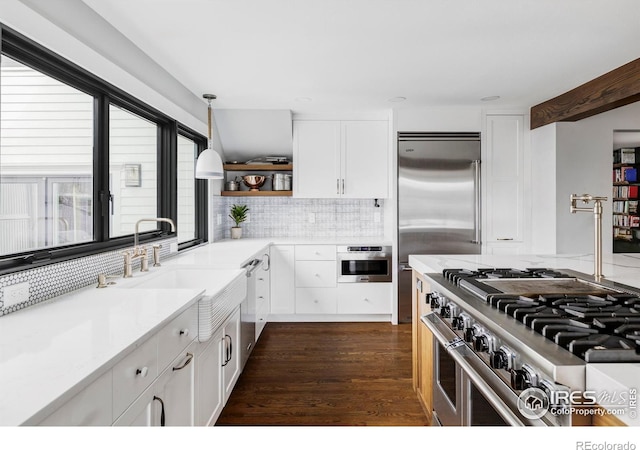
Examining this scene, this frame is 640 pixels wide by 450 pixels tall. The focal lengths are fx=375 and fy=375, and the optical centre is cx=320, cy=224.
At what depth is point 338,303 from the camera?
4113mm

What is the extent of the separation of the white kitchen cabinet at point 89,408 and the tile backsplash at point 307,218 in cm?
370

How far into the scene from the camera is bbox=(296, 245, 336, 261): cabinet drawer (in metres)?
4.09

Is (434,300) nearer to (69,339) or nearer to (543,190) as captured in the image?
(69,339)

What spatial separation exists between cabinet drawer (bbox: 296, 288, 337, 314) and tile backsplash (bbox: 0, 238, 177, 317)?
216cm

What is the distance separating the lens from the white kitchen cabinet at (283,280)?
410cm

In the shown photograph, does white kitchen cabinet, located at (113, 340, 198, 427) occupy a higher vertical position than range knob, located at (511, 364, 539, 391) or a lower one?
lower

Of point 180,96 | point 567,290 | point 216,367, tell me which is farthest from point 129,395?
point 180,96

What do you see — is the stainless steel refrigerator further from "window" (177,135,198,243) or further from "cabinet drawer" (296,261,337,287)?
"window" (177,135,198,243)

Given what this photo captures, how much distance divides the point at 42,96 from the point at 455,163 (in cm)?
357

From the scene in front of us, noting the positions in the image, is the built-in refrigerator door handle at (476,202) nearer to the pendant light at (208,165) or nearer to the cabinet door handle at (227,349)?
the pendant light at (208,165)

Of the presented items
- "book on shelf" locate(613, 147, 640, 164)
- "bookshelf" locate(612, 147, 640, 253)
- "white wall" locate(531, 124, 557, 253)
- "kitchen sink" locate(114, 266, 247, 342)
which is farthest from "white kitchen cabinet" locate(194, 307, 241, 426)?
"book on shelf" locate(613, 147, 640, 164)

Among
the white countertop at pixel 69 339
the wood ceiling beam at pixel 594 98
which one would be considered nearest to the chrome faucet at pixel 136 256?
the white countertop at pixel 69 339

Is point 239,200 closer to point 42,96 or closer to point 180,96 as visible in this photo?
point 180,96

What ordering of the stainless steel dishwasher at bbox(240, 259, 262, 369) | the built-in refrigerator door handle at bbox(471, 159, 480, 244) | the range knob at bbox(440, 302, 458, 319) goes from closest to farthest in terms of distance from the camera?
the range knob at bbox(440, 302, 458, 319)
the stainless steel dishwasher at bbox(240, 259, 262, 369)
the built-in refrigerator door handle at bbox(471, 159, 480, 244)
